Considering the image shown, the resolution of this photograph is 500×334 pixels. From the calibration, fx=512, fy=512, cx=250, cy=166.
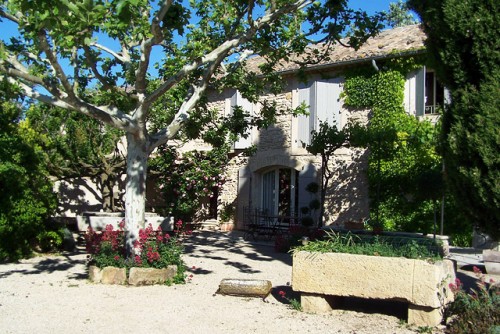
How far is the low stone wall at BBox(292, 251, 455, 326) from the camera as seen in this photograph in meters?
5.40

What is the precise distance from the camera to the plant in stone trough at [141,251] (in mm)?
7773

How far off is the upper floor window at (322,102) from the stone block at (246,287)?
8.33m

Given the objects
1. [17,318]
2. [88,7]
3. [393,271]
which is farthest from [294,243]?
[88,7]

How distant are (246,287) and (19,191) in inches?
221

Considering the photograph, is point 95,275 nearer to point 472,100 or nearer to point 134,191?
point 134,191

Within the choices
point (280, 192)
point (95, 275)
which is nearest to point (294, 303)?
point (95, 275)

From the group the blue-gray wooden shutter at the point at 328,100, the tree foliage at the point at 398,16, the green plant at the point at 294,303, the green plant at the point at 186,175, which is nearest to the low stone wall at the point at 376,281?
the green plant at the point at 294,303

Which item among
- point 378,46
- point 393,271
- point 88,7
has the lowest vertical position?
point 393,271

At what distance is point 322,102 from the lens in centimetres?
1498

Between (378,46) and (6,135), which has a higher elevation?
(378,46)

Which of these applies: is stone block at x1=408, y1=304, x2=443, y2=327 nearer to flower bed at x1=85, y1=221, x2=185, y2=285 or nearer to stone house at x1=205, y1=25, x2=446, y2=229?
flower bed at x1=85, y1=221, x2=185, y2=285

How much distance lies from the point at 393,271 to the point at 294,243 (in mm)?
6023

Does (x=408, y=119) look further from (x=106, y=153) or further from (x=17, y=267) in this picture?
(x=17, y=267)

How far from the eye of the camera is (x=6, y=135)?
999 cm
